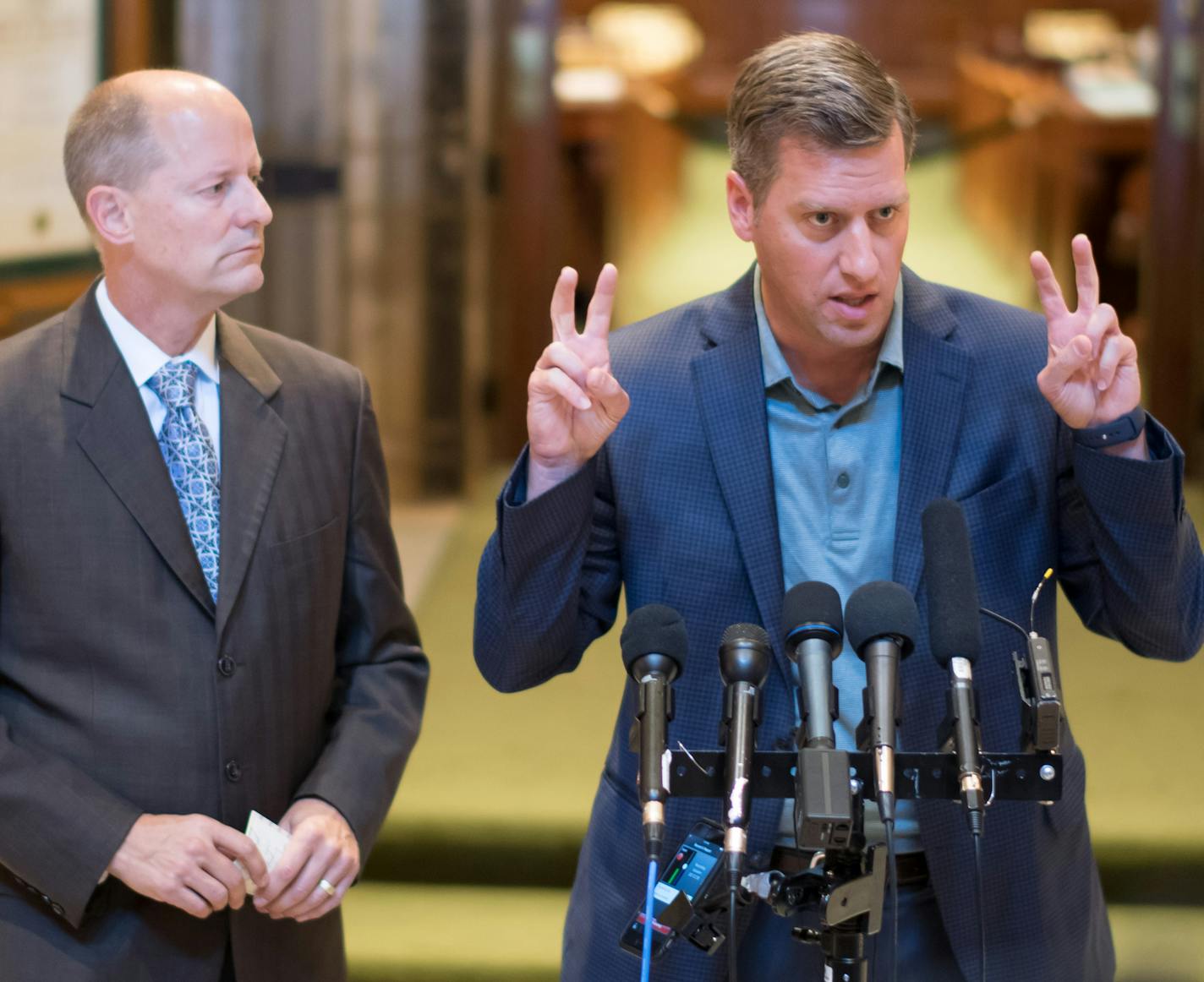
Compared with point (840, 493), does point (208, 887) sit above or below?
below

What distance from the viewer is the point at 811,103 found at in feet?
5.93

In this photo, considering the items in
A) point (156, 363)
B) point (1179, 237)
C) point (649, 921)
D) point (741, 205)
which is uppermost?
point (1179, 237)

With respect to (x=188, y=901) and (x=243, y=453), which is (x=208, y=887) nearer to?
(x=188, y=901)

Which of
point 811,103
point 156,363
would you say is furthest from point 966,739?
point 156,363

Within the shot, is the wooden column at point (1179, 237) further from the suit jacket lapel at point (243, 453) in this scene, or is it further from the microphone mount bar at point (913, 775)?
the microphone mount bar at point (913, 775)

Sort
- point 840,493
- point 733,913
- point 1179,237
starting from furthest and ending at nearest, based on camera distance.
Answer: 1. point 1179,237
2. point 840,493
3. point 733,913

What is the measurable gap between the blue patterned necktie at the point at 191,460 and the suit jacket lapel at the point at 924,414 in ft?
2.81

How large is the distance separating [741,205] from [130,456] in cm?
81

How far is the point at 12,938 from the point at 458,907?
1881 millimetres

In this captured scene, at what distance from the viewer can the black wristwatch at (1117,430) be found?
66.7 inches

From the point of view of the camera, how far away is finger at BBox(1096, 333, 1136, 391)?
167 centimetres

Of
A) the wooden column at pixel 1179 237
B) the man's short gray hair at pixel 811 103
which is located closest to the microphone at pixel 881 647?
the man's short gray hair at pixel 811 103

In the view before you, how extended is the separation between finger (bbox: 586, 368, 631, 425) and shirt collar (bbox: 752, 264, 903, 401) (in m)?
0.26

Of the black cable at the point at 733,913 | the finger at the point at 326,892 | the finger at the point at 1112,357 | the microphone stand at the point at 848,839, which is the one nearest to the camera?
the black cable at the point at 733,913
